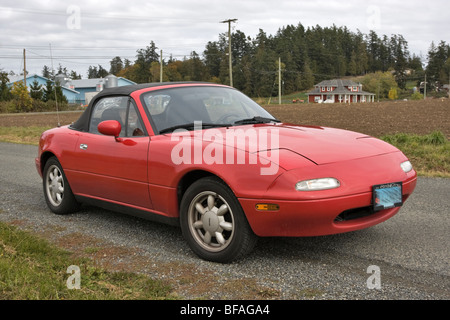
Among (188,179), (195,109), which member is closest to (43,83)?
(195,109)

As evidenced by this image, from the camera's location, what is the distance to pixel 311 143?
3789 mm

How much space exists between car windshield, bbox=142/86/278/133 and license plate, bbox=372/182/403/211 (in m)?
1.47

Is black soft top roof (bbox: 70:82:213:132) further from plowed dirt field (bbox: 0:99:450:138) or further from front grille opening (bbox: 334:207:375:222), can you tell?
plowed dirt field (bbox: 0:99:450:138)

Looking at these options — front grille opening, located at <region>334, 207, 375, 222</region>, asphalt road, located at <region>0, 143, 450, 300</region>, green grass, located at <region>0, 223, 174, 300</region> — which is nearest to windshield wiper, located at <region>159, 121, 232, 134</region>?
asphalt road, located at <region>0, 143, 450, 300</region>

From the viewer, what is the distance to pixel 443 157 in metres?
8.84

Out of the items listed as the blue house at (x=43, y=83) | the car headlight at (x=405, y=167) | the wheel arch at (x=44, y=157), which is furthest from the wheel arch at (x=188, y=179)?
the blue house at (x=43, y=83)

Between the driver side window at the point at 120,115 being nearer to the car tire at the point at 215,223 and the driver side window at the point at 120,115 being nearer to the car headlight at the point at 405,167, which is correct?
the car tire at the point at 215,223

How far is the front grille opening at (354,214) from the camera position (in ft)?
11.7

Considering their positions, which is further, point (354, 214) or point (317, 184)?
point (354, 214)

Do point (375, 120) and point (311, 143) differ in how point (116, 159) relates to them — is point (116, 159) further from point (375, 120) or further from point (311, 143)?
point (375, 120)

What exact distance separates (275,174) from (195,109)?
1385 mm

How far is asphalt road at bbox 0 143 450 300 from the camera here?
10.2 feet

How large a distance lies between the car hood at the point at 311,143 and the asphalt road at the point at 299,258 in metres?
0.80

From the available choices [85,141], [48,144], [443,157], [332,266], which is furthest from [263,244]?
[443,157]
